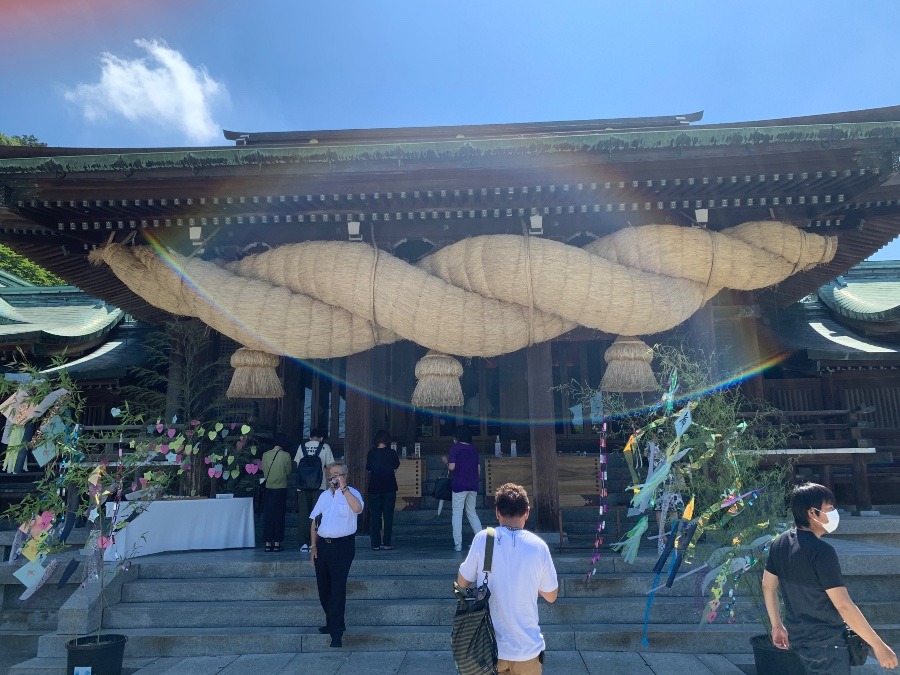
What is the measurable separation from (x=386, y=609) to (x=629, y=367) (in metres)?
3.34

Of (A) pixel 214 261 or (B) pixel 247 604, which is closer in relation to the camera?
(B) pixel 247 604

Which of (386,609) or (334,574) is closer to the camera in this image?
(334,574)

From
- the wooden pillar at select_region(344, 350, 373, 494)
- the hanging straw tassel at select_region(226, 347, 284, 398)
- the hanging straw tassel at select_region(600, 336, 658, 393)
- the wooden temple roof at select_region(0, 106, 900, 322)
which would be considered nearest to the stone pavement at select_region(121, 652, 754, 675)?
the wooden pillar at select_region(344, 350, 373, 494)

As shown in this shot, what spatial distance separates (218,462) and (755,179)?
715 cm

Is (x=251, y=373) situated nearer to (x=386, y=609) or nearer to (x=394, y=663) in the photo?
(x=386, y=609)

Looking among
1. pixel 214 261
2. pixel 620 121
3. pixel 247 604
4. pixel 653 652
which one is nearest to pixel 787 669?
pixel 653 652

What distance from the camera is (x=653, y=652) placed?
4480 mm

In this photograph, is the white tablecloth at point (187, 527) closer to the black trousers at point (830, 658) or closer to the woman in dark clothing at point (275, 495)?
the woman in dark clothing at point (275, 495)

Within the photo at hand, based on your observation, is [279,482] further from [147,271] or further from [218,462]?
[147,271]

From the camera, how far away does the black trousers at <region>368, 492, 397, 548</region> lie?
6.47 m

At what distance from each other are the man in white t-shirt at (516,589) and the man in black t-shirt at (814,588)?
1.07 metres

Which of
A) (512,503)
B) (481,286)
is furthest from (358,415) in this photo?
(512,503)

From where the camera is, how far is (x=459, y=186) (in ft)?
19.6

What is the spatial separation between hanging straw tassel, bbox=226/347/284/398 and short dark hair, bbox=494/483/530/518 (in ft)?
14.6
